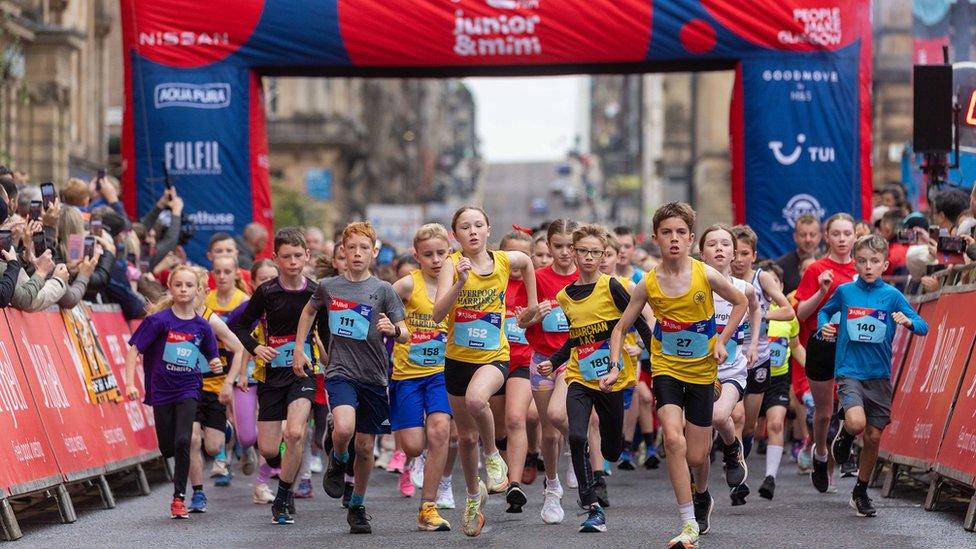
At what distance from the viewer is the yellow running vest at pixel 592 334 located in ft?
35.8

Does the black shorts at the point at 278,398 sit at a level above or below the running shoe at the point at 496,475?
above

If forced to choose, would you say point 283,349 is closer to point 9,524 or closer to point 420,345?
point 420,345

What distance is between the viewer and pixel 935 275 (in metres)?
13.2

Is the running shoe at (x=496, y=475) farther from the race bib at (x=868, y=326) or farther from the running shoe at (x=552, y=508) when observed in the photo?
the race bib at (x=868, y=326)

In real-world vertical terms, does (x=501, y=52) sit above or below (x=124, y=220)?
above

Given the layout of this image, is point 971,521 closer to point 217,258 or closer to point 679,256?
point 679,256

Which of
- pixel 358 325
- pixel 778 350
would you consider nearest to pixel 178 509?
pixel 358 325

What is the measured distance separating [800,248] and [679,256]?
5918 mm

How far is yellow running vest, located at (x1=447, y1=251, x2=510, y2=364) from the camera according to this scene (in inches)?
417

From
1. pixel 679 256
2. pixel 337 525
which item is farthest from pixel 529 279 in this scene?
pixel 337 525

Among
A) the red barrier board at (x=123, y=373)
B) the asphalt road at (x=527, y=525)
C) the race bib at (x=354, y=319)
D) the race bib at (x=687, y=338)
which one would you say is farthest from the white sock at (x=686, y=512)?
the red barrier board at (x=123, y=373)

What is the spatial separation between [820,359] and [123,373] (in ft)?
17.7

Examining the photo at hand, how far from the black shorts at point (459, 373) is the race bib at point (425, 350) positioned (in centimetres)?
42

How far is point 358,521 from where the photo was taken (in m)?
10.8
